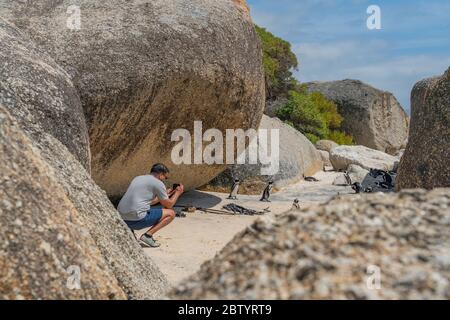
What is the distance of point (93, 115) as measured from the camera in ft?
27.8

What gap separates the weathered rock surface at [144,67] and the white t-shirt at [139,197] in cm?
154

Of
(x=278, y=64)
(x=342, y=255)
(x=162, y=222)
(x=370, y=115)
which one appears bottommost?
(x=162, y=222)

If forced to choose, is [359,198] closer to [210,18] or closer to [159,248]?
[159,248]

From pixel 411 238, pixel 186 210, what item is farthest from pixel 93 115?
pixel 411 238

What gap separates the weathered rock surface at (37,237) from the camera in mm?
2139

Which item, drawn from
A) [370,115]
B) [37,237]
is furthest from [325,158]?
[37,237]

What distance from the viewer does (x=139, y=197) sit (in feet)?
24.2

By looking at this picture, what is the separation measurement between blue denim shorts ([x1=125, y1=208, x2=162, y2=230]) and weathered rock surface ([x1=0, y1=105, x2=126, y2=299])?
196 inches

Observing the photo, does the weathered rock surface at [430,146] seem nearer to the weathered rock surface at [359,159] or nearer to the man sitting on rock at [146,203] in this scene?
the man sitting on rock at [146,203]

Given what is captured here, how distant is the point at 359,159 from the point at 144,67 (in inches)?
497

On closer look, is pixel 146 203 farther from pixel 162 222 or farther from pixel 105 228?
pixel 105 228

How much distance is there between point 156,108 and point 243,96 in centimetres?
185

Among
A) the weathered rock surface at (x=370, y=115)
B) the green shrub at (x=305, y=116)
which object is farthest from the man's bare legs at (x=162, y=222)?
the weathered rock surface at (x=370, y=115)

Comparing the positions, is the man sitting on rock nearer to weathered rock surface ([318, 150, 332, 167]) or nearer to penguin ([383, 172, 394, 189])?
penguin ([383, 172, 394, 189])
